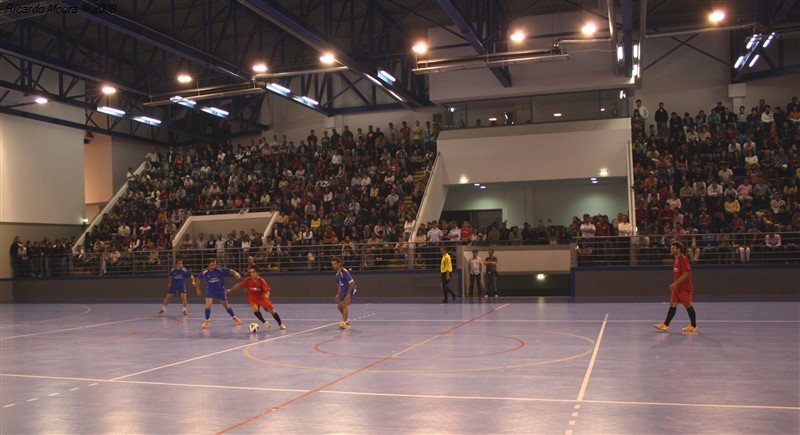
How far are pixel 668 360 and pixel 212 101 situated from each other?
106 ft

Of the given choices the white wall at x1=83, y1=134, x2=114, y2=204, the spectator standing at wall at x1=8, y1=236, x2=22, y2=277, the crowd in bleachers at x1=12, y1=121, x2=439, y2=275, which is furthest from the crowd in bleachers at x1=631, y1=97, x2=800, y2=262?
the white wall at x1=83, y1=134, x2=114, y2=204

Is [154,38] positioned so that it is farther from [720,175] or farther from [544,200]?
[720,175]

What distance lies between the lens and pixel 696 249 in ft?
79.0

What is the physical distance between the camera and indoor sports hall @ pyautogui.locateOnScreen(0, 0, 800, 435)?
31.5 feet

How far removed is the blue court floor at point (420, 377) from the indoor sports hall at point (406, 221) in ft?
0.24

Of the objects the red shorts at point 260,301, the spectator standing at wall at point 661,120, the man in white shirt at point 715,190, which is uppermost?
the spectator standing at wall at point 661,120

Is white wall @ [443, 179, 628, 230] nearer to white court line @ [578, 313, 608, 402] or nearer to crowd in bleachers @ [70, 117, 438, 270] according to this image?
crowd in bleachers @ [70, 117, 438, 270]

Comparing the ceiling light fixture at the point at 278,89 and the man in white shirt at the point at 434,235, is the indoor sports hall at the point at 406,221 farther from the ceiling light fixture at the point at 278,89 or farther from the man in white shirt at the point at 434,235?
the ceiling light fixture at the point at 278,89

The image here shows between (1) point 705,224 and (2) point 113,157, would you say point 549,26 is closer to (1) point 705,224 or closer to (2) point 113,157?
(1) point 705,224

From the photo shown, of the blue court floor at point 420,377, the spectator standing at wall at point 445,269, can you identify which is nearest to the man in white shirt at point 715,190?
the blue court floor at point 420,377

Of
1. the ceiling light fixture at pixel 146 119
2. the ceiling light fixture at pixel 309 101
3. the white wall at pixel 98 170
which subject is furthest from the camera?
the white wall at pixel 98 170

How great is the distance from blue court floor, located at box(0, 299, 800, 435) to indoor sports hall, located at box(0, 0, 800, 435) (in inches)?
2.9

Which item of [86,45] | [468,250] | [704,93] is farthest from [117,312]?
[704,93]

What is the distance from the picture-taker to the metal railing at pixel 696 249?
23484 millimetres
